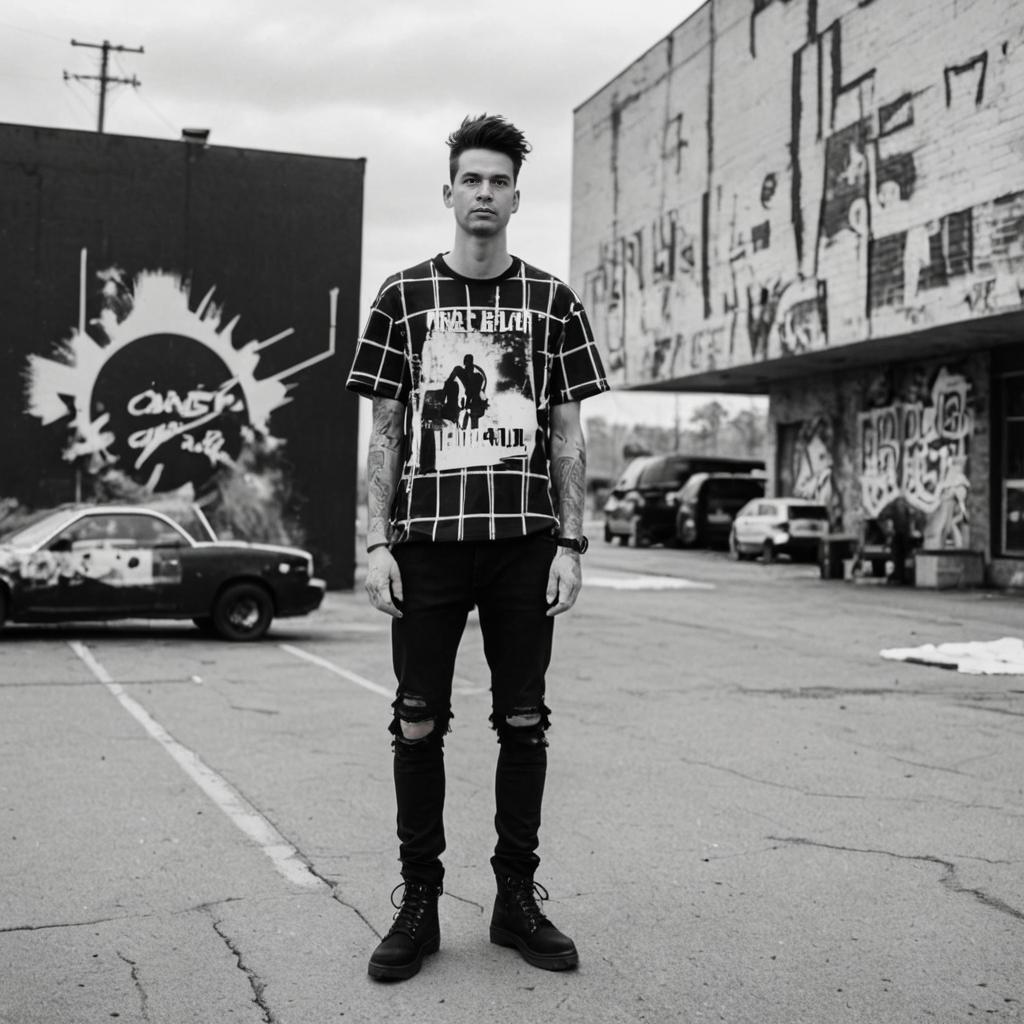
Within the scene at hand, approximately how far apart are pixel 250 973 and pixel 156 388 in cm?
1561

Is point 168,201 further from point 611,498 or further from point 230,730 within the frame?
point 611,498

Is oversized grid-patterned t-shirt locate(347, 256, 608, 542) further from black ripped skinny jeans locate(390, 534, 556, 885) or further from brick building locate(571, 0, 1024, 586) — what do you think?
brick building locate(571, 0, 1024, 586)

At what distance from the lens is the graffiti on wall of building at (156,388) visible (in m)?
17.9

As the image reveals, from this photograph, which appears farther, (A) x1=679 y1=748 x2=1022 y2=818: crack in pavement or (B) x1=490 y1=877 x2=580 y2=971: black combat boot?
(A) x1=679 y1=748 x2=1022 y2=818: crack in pavement

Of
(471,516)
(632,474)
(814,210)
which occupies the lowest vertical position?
(471,516)

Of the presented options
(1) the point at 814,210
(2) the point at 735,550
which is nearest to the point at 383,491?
(1) the point at 814,210

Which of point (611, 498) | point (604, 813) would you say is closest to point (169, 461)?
point (604, 813)

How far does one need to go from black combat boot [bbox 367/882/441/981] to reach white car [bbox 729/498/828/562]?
23.8 metres

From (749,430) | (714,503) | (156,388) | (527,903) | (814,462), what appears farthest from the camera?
(749,430)

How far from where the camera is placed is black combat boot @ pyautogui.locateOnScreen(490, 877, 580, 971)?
3492 millimetres

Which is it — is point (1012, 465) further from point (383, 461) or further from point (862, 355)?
point (383, 461)

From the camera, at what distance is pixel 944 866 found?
15.3 ft

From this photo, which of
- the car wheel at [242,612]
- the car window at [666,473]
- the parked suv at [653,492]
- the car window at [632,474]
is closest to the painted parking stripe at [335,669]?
the car wheel at [242,612]

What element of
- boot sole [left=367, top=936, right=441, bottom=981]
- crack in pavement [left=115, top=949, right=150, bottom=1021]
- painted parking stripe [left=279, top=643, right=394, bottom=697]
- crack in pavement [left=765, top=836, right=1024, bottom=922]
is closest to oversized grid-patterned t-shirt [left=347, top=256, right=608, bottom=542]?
boot sole [left=367, top=936, right=441, bottom=981]
